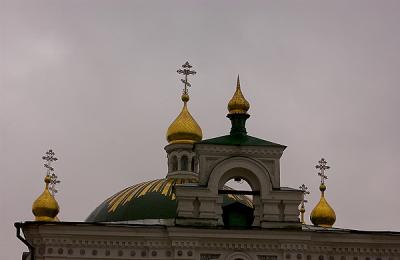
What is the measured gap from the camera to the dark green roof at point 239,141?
2756 centimetres

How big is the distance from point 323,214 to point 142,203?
7.52m

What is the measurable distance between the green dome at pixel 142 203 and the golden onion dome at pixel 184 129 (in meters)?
3.09

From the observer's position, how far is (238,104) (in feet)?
95.6

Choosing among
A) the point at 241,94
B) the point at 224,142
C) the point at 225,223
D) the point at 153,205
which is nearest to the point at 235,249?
the point at 225,223

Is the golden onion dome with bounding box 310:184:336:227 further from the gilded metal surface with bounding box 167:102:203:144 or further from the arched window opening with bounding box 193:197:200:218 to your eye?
the arched window opening with bounding box 193:197:200:218

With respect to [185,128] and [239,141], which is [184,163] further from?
[239,141]

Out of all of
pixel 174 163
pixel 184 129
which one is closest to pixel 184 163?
pixel 174 163

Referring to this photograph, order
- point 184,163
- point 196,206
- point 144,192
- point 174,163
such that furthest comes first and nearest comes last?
point 174,163 → point 184,163 → point 144,192 → point 196,206

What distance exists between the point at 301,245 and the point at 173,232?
3.61 m

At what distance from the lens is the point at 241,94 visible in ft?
Result: 96.4

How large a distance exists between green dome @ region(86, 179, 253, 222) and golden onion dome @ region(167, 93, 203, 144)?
3.09m

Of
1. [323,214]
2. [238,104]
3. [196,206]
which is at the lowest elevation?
[196,206]

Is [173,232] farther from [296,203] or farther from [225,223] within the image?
[296,203]

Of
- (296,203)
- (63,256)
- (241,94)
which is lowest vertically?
(63,256)
